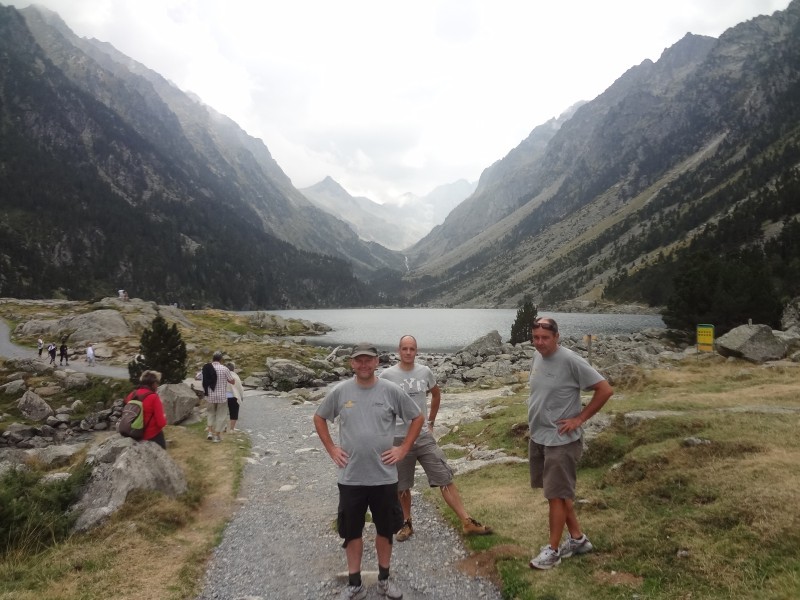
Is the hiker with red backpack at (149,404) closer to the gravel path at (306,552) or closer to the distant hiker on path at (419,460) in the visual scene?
the gravel path at (306,552)

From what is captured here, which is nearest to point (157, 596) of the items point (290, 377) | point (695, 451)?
point (695, 451)

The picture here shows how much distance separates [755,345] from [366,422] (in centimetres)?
2532

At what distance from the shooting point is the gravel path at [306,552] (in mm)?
6609

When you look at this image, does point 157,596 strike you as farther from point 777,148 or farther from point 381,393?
point 777,148

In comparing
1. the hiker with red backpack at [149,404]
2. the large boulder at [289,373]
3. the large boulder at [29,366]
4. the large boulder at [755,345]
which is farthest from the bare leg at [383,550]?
the large boulder at [29,366]

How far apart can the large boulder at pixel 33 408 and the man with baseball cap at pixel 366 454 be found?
1013 inches

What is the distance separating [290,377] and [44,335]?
3380cm

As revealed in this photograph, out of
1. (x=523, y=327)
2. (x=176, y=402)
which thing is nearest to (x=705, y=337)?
(x=176, y=402)

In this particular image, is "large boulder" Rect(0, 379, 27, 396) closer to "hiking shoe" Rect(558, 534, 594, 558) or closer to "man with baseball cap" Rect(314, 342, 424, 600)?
"man with baseball cap" Rect(314, 342, 424, 600)

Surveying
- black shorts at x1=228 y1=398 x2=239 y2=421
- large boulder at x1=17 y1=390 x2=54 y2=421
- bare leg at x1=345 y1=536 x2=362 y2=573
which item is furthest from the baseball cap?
large boulder at x1=17 y1=390 x2=54 y2=421

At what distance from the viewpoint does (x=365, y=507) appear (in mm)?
6031

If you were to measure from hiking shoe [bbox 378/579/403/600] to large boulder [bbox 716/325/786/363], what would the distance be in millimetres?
24103

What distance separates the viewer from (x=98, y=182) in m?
191

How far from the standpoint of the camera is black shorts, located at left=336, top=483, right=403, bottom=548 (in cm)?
596
